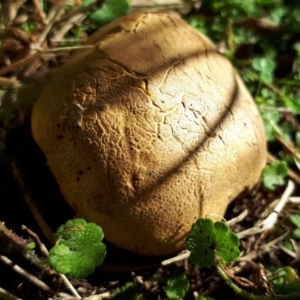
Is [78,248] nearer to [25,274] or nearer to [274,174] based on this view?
[25,274]

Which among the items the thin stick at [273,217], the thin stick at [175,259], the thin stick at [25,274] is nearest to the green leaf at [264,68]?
the thin stick at [273,217]

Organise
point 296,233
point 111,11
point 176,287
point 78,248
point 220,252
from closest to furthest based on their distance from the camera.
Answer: point 78,248 < point 220,252 < point 176,287 < point 296,233 < point 111,11

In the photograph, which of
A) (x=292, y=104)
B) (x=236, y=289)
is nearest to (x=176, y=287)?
(x=236, y=289)

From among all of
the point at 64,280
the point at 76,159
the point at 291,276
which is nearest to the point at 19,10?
the point at 76,159

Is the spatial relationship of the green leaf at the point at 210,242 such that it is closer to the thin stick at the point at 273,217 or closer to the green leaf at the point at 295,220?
the thin stick at the point at 273,217

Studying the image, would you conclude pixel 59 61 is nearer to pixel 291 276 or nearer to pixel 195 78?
pixel 195 78
